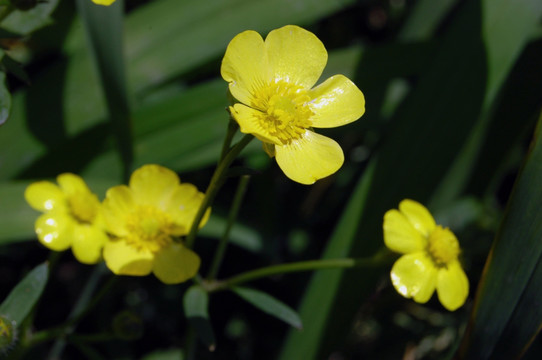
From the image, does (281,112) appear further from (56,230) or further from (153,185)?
(56,230)

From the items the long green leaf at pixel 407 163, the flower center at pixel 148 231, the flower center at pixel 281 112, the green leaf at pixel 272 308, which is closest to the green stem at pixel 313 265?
the green leaf at pixel 272 308

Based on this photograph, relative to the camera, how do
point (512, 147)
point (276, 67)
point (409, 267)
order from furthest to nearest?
point (512, 147) → point (409, 267) → point (276, 67)

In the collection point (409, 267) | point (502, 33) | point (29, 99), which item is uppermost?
point (502, 33)

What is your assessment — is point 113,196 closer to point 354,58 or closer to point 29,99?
point 29,99

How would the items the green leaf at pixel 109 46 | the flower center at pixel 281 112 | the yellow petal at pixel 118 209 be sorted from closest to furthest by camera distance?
the flower center at pixel 281 112, the yellow petal at pixel 118 209, the green leaf at pixel 109 46

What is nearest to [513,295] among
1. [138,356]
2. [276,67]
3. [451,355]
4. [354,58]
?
[451,355]

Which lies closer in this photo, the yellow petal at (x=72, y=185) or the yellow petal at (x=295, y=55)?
the yellow petal at (x=295, y=55)

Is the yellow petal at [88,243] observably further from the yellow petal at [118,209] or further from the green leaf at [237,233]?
the green leaf at [237,233]
